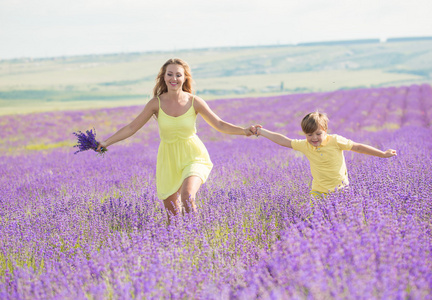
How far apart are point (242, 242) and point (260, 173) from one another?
2609 millimetres

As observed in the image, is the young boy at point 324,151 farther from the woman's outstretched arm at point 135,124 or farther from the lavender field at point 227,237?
the woman's outstretched arm at point 135,124

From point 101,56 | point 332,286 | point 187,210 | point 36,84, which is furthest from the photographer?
point 101,56

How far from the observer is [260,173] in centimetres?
520

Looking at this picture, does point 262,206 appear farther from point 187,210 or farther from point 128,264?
point 128,264

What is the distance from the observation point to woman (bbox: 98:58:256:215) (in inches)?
145

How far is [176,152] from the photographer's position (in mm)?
3754

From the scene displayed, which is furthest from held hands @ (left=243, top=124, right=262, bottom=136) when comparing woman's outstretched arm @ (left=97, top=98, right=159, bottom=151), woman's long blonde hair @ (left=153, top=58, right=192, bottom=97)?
woman's outstretched arm @ (left=97, top=98, right=159, bottom=151)

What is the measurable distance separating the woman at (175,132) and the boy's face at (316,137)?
2.16 ft

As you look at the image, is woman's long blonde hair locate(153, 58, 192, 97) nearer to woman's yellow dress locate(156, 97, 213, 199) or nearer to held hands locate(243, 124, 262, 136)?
woman's yellow dress locate(156, 97, 213, 199)

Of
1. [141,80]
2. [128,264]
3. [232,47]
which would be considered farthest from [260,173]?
[232,47]

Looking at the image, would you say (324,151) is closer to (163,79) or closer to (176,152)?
(176,152)

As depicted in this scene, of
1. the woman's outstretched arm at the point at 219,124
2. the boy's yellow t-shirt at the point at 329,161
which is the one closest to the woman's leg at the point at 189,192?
the woman's outstretched arm at the point at 219,124

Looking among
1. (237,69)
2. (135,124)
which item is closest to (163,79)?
(135,124)

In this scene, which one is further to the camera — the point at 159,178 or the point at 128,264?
the point at 159,178
